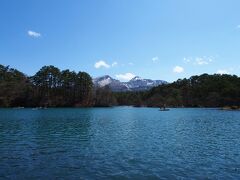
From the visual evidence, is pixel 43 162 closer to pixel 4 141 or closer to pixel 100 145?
pixel 100 145

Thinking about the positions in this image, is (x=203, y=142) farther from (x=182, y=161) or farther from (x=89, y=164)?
(x=89, y=164)

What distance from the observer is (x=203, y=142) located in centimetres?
3988

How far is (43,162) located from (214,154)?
17.0m

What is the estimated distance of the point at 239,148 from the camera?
1350 inches

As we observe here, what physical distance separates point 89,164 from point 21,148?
1237 cm

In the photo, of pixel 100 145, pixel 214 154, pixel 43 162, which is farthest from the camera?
pixel 100 145

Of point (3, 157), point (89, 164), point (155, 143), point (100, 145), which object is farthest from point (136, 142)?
point (3, 157)

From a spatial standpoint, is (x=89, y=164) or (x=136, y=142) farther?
(x=136, y=142)

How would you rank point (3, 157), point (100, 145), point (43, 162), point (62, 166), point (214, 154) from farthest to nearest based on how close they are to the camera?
point (100, 145), point (214, 154), point (3, 157), point (43, 162), point (62, 166)

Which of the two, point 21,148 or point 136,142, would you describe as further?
point 136,142

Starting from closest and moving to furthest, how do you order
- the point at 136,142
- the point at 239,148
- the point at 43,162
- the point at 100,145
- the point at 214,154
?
1. the point at 43,162
2. the point at 214,154
3. the point at 239,148
4. the point at 100,145
5. the point at 136,142

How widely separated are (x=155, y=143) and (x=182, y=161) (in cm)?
1131

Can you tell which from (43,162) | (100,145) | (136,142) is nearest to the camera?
(43,162)

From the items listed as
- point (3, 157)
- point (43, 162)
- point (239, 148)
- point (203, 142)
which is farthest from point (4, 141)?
point (239, 148)
